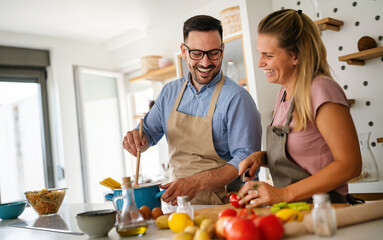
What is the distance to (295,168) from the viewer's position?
4.72 feet

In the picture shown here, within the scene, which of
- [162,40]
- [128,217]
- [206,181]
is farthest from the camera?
[162,40]

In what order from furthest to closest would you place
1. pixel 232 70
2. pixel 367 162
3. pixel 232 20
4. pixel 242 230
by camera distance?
1. pixel 232 70
2. pixel 232 20
3. pixel 367 162
4. pixel 242 230

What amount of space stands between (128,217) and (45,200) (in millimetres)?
968

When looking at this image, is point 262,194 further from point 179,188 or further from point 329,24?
point 329,24

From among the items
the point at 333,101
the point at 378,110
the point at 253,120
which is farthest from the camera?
the point at 378,110

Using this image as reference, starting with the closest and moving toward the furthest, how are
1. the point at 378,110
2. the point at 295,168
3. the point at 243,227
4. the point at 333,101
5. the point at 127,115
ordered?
the point at 243,227
the point at 333,101
the point at 295,168
the point at 378,110
the point at 127,115

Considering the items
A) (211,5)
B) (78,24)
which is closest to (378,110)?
(211,5)

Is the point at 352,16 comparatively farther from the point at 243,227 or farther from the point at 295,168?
the point at 243,227

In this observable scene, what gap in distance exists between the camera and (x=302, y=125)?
54.1 inches

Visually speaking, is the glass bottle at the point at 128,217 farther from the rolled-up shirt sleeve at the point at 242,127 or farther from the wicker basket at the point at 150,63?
the wicker basket at the point at 150,63

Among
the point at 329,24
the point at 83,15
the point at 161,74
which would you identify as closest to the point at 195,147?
the point at 329,24

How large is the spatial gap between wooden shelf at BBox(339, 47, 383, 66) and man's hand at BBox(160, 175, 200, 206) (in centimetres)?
171

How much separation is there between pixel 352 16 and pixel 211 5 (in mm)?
1612

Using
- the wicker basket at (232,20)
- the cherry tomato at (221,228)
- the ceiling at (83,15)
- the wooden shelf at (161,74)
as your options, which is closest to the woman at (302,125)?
the cherry tomato at (221,228)
